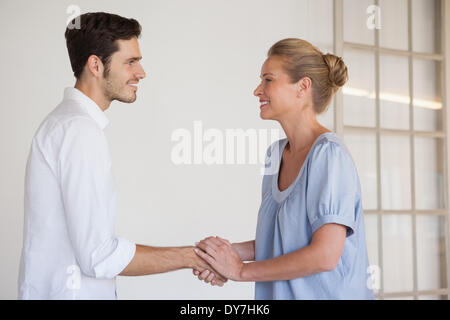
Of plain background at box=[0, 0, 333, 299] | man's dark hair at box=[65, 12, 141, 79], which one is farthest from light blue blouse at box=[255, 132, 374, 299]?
plain background at box=[0, 0, 333, 299]

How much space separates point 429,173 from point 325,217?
105 inches

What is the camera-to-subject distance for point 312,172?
1574mm

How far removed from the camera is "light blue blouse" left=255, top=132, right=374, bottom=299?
60.5 inches

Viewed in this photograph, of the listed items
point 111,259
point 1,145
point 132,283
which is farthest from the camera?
point 132,283

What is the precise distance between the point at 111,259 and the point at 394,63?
2.94 metres

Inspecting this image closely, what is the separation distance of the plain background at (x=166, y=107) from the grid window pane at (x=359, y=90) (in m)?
0.24

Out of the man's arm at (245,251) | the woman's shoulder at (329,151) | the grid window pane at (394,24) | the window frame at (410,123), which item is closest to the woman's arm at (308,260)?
the woman's shoulder at (329,151)

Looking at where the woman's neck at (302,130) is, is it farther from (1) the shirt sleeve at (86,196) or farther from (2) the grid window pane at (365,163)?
(2) the grid window pane at (365,163)

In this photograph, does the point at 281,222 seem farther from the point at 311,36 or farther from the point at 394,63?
the point at 394,63

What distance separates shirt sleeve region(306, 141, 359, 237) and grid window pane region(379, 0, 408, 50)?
2.50 meters

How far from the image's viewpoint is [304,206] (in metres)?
1.59

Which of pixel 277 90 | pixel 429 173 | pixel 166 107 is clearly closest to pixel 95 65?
pixel 277 90

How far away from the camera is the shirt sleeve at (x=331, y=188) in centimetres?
152

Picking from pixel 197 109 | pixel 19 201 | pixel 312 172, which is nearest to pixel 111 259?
pixel 312 172
